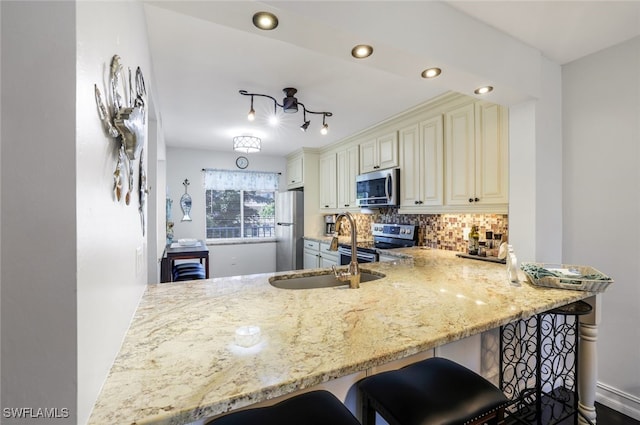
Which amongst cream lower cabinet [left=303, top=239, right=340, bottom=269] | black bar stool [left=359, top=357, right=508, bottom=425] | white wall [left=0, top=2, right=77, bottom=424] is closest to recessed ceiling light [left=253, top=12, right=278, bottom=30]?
white wall [left=0, top=2, right=77, bottom=424]

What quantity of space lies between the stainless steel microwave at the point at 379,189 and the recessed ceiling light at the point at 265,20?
7.56ft

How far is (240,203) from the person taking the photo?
535 cm

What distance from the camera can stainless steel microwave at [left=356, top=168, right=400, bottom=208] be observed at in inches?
127

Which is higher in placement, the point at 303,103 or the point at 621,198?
the point at 303,103

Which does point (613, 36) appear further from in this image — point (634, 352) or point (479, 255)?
point (634, 352)

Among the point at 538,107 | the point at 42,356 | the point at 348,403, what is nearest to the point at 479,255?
the point at 538,107

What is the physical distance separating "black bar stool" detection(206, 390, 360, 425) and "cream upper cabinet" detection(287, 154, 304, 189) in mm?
4165

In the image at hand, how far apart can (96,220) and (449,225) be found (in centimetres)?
306

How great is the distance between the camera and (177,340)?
2.91 ft

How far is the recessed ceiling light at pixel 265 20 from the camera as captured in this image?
3.71ft

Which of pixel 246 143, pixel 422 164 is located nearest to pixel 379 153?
pixel 422 164

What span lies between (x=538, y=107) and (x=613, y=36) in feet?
1.75

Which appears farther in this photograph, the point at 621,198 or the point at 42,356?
the point at 621,198

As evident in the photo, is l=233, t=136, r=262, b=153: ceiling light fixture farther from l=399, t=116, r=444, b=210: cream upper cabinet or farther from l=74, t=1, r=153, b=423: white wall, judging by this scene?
l=74, t=1, r=153, b=423: white wall
